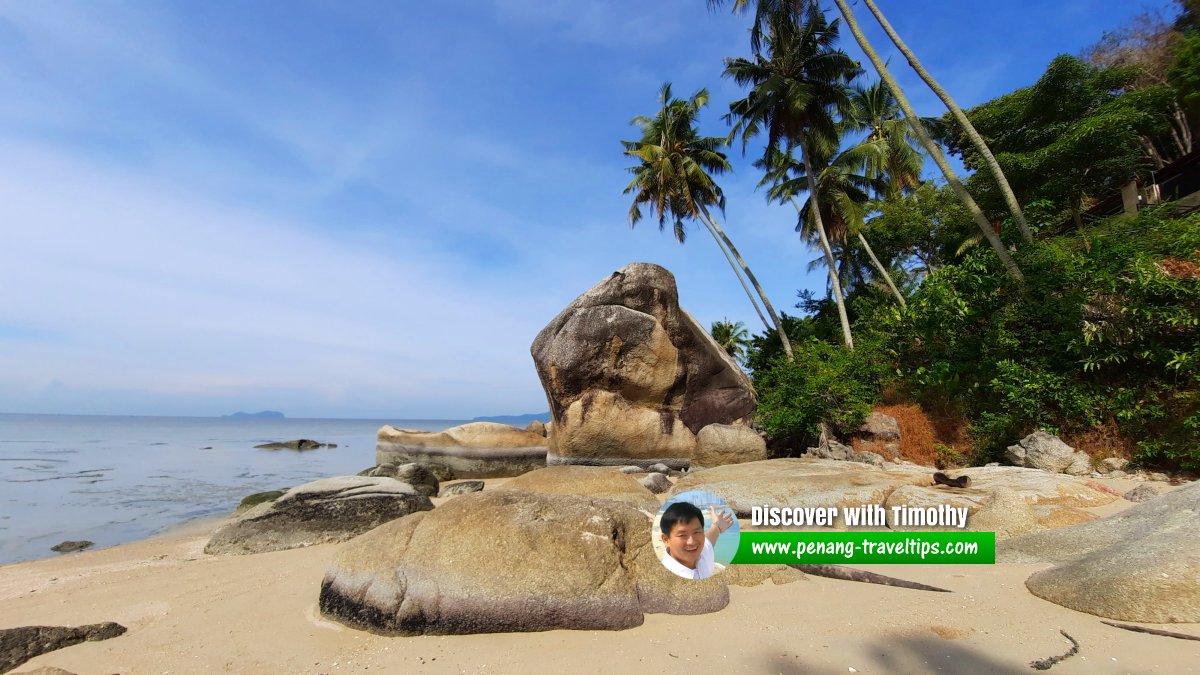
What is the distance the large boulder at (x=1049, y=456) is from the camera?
7.60 meters

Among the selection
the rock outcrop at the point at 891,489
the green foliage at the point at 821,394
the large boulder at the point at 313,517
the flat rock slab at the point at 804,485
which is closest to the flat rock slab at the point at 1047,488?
the rock outcrop at the point at 891,489

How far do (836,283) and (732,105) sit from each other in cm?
775

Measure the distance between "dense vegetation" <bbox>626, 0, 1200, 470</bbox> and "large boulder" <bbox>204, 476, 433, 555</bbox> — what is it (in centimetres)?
885

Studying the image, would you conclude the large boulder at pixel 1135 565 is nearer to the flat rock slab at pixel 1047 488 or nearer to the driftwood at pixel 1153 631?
the driftwood at pixel 1153 631

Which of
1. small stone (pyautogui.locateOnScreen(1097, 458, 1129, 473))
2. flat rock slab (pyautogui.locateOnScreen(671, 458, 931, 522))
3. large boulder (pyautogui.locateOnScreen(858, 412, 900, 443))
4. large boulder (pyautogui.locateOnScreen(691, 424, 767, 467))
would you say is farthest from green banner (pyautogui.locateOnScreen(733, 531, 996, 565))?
large boulder (pyautogui.locateOnScreen(691, 424, 767, 467))

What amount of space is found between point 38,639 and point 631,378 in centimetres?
1113

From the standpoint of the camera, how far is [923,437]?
10.3m

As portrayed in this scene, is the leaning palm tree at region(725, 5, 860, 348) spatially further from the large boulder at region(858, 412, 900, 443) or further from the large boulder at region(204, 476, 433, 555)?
the large boulder at region(204, 476, 433, 555)

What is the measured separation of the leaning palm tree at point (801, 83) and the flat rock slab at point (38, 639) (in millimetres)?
18116

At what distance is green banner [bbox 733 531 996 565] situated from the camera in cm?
438

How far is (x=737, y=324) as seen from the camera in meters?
35.7

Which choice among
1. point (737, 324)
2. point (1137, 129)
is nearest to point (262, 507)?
point (1137, 129)

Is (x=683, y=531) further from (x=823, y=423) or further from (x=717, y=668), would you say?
(x=823, y=423)

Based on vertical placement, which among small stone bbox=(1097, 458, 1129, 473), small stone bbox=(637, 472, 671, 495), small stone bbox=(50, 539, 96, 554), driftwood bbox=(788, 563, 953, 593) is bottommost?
small stone bbox=(50, 539, 96, 554)
